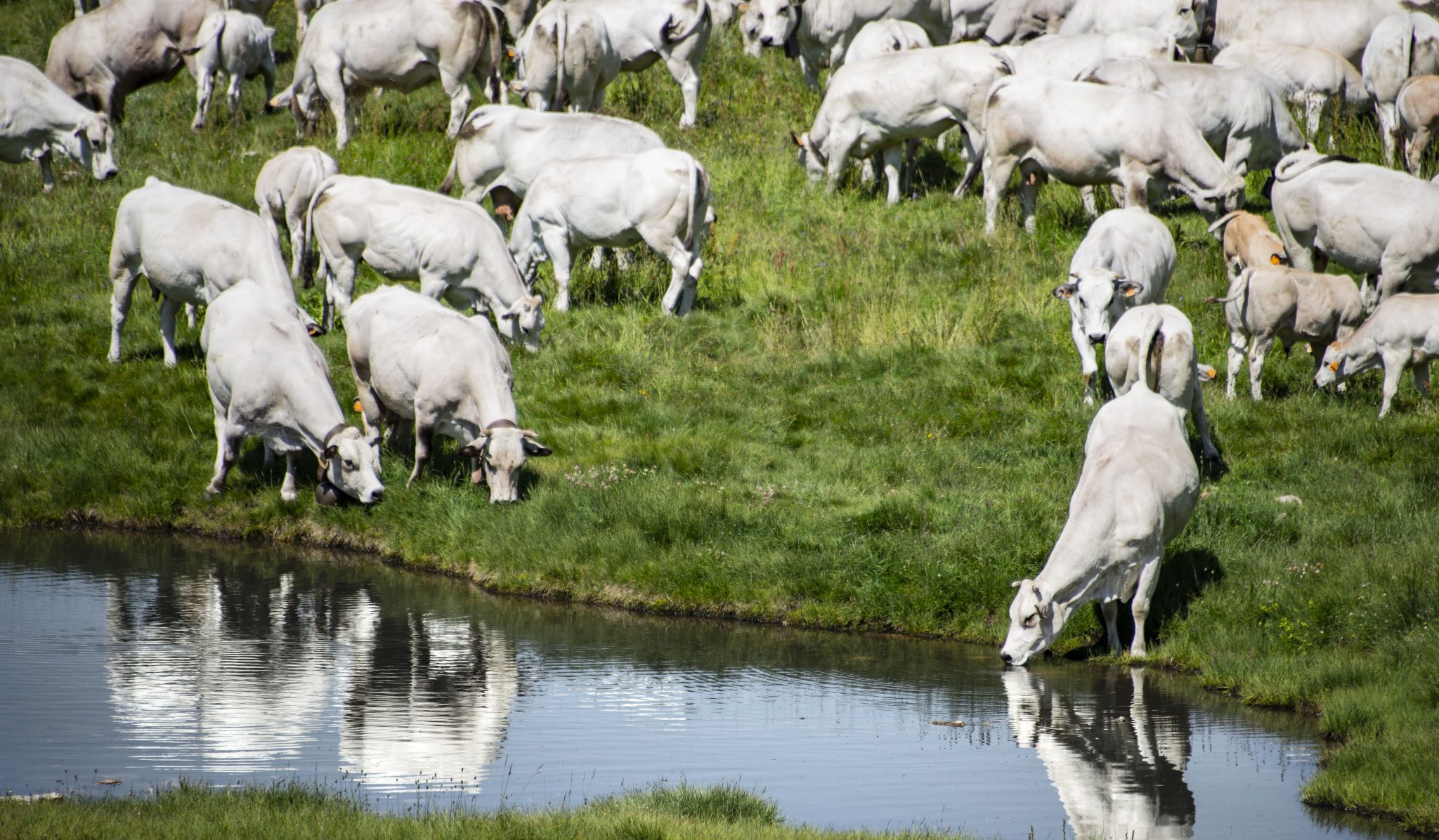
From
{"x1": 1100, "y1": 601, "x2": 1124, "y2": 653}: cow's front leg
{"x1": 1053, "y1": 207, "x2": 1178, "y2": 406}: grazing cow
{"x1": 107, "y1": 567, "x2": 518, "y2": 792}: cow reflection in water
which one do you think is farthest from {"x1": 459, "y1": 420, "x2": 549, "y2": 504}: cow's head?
{"x1": 1053, "y1": 207, "x2": 1178, "y2": 406}: grazing cow

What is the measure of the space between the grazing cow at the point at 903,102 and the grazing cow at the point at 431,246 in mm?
6829

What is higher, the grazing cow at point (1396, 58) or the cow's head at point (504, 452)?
the grazing cow at point (1396, 58)

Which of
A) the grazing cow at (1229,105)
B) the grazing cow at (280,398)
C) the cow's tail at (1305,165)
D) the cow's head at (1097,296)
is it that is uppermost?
the grazing cow at (1229,105)

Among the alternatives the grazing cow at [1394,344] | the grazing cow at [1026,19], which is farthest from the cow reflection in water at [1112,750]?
the grazing cow at [1026,19]

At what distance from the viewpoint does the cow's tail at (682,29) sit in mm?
22453

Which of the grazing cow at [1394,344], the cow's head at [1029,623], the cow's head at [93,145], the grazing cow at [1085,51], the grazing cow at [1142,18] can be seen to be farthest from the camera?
the grazing cow at [1142,18]

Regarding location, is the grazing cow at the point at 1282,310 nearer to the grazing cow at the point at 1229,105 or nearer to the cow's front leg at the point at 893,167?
the grazing cow at the point at 1229,105

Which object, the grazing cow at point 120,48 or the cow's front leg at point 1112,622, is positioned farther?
the grazing cow at point 120,48

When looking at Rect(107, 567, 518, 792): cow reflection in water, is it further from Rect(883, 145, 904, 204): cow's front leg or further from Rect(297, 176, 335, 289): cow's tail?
Rect(883, 145, 904, 204): cow's front leg

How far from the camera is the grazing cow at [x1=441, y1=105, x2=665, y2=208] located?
18.0 m

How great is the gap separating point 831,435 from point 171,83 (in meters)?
19.0

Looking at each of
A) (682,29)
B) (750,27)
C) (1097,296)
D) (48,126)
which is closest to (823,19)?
(750,27)

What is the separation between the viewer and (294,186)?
16984 mm

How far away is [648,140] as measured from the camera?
18.3m
